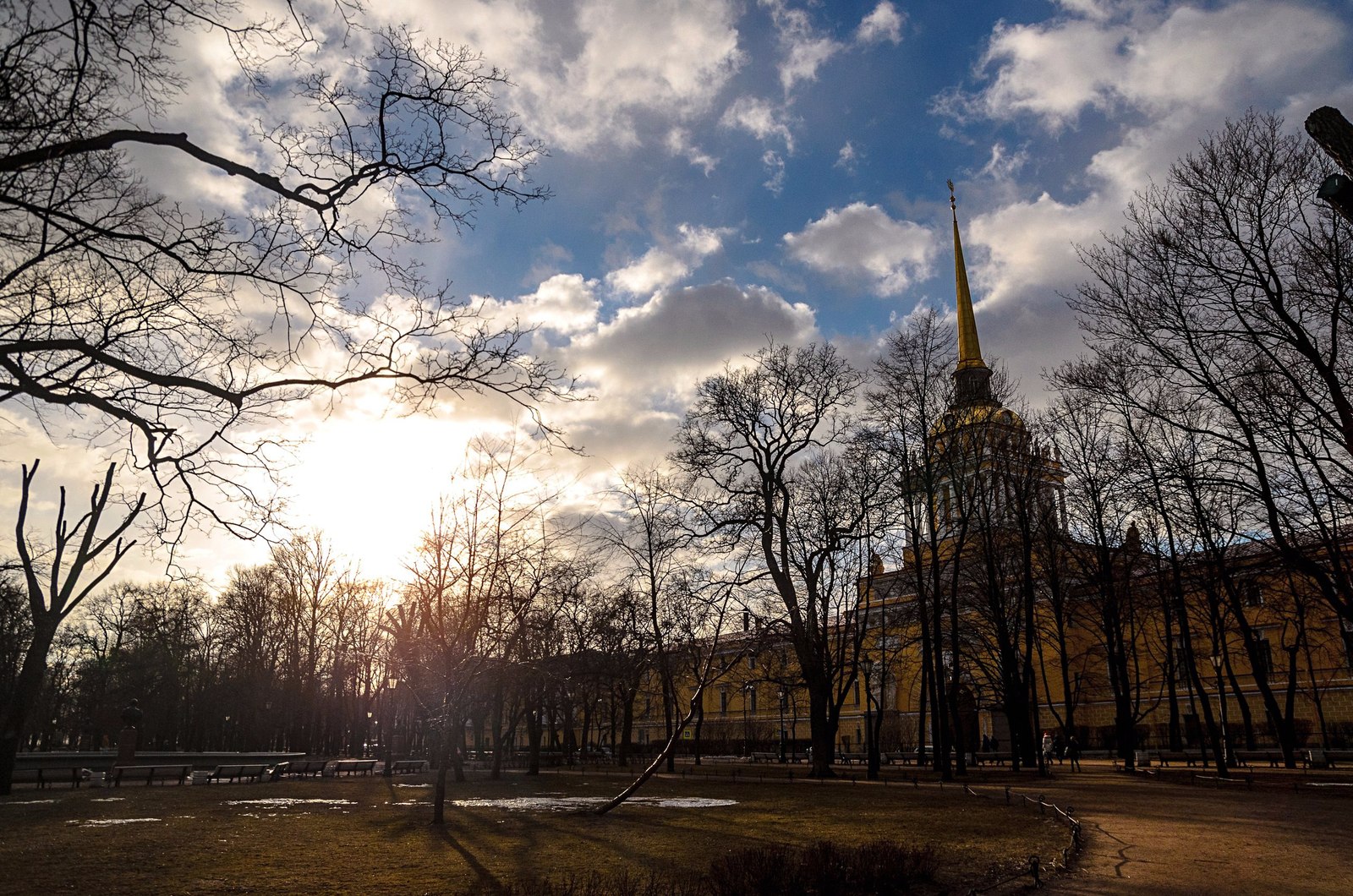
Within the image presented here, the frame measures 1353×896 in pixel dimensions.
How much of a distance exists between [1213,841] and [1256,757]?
2793 centimetres

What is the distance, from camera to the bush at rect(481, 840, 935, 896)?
744 cm

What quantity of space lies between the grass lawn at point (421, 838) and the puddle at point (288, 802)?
0.14 m

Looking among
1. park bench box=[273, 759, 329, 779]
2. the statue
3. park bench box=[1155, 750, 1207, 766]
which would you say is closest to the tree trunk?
the statue

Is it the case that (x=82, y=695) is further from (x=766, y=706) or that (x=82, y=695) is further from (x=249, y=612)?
(x=766, y=706)

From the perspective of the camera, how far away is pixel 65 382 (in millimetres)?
6988

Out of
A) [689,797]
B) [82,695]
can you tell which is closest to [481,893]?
[689,797]

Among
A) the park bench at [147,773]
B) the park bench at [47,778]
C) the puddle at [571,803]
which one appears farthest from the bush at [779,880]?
the park bench at [147,773]

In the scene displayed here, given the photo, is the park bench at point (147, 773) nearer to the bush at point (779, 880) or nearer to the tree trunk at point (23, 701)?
the tree trunk at point (23, 701)

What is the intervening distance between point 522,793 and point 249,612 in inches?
1403

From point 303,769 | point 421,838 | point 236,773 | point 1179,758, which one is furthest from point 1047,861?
point 303,769

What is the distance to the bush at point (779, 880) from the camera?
7438 millimetres

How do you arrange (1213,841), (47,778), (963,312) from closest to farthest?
(1213,841) < (47,778) < (963,312)

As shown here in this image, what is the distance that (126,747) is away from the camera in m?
31.7

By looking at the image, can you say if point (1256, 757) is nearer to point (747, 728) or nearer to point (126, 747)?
point (747, 728)
